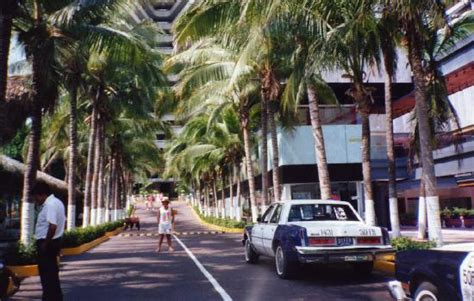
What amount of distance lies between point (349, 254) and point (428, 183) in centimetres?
263

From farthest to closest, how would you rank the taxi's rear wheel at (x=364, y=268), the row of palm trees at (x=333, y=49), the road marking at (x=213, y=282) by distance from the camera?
the row of palm trees at (x=333, y=49) → the taxi's rear wheel at (x=364, y=268) → the road marking at (x=213, y=282)

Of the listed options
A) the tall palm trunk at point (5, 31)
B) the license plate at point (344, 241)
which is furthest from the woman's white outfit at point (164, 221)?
the license plate at point (344, 241)

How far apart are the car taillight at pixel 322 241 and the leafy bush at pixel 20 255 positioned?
6.94 meters

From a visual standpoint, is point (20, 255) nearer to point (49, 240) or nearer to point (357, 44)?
point (49, 240)

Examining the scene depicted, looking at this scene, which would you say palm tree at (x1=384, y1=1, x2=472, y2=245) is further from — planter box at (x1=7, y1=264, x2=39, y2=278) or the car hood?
planter box at (x1=7, y1=264, x2=39, y2=278)

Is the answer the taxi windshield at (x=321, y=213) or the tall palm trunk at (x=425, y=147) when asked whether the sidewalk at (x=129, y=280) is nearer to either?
the taxi windshield at (x=321, y=213)

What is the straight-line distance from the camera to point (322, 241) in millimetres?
9734

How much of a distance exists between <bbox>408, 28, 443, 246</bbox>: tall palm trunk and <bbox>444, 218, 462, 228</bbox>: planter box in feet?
49.1

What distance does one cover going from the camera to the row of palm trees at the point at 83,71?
13961mm

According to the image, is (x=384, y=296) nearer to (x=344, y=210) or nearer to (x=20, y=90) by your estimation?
(x=344, y=210)

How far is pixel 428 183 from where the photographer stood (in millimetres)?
11070

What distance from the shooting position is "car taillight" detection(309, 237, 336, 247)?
31.8 ft

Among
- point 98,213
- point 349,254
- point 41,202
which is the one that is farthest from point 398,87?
point 41,202

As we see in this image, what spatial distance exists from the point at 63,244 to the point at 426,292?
13.9 metres
